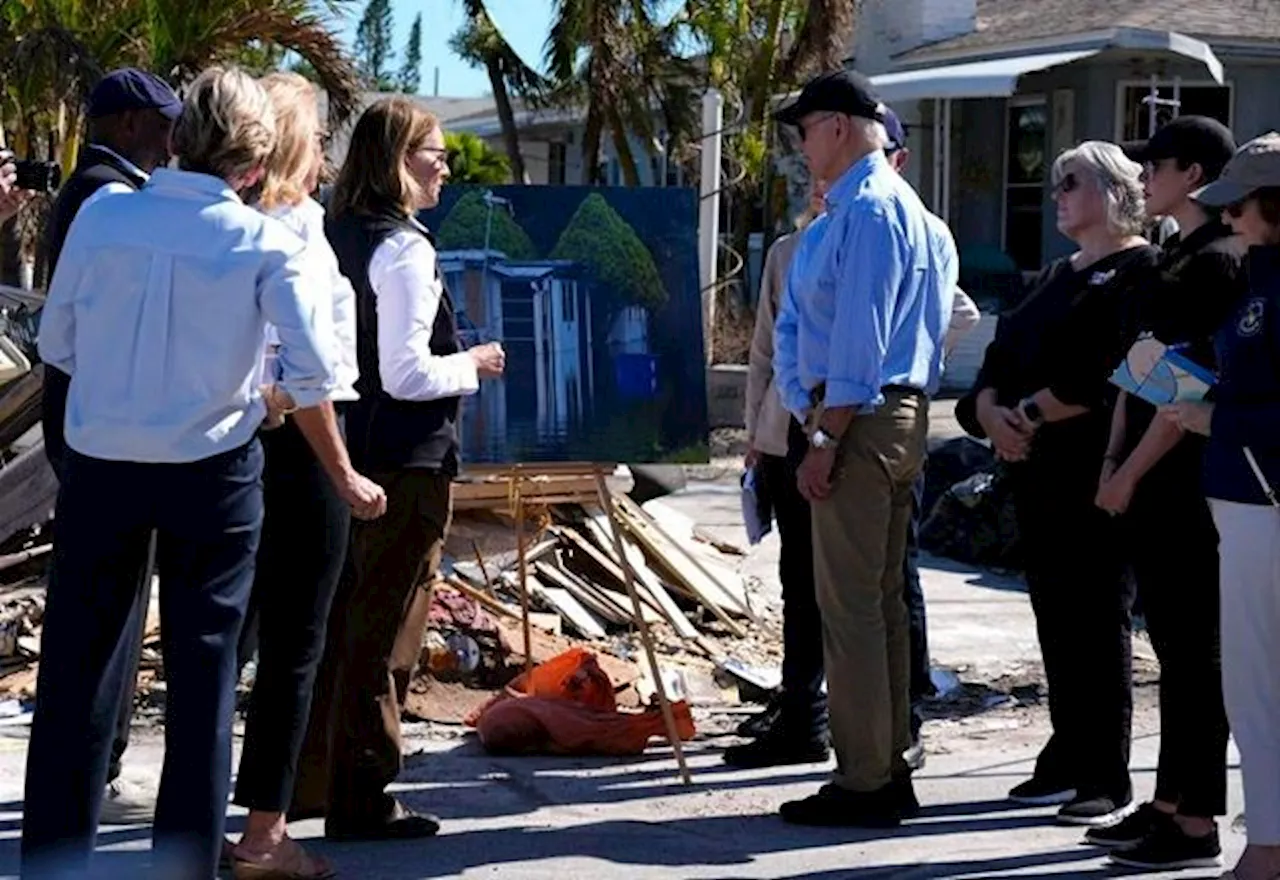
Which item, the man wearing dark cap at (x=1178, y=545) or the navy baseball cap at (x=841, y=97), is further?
the navy baseball cap at (x=841, y=97)

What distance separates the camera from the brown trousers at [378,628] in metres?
5.95

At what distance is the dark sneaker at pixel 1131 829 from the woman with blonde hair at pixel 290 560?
2.16 metres

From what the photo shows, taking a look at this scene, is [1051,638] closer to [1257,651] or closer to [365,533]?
[1257,651]

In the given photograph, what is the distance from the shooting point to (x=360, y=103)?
1673 centimetres

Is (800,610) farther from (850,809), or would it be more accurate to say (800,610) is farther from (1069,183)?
(1069,183)

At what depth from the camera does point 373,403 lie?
5.88m

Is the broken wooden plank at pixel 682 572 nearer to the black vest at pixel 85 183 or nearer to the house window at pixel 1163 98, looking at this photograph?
the black vest at pixel 85 183

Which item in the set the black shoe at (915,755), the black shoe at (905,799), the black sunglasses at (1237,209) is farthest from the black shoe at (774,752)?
the black sunglasses at (1237,209)

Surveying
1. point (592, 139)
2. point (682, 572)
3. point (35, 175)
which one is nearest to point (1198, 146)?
point (35, 175)

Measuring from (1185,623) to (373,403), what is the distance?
2.29 metres

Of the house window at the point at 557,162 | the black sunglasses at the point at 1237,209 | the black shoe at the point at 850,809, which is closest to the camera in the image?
the black sunglasses at the point at 1237,209

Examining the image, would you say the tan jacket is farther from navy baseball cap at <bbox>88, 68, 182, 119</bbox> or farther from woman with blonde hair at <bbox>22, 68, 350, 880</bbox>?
woman with blonde hair at <bbox>22, 68, 350, 880</bbox>

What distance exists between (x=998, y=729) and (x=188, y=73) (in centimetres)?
1039

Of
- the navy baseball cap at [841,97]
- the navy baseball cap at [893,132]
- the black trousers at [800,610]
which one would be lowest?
the black trousers at [800,610]
